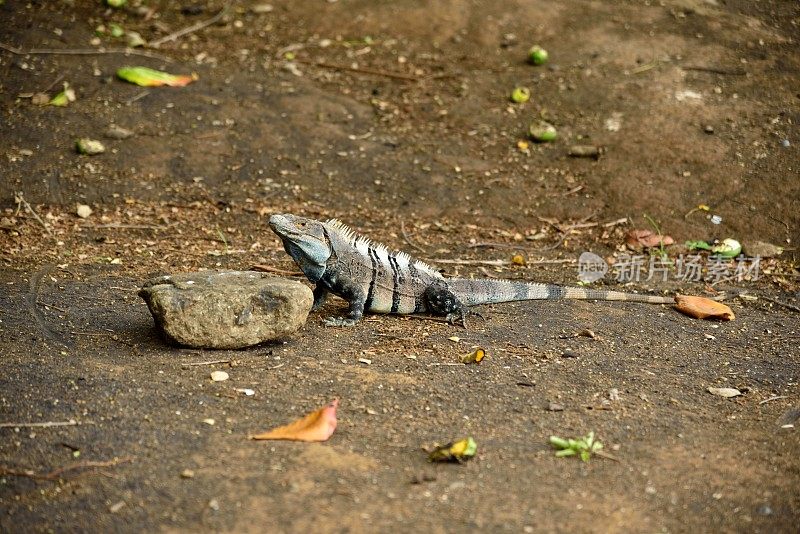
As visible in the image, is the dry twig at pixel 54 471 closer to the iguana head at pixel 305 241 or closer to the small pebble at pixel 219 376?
the small pebble at pixel 219 376

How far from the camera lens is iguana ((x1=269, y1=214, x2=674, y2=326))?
20.0 ft

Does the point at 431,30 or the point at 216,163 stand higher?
the point at 431,30

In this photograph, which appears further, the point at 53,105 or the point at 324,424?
the point at 53,105

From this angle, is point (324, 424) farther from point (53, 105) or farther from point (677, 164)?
point (53, 105)

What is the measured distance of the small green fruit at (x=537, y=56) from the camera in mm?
9802

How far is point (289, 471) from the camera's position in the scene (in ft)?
13.4

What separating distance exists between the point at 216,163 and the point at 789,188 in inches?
213

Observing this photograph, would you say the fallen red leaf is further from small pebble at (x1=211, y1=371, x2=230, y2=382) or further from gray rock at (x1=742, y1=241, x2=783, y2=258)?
small pebble at (x1=211, y1=371, x2=230, y2=382)

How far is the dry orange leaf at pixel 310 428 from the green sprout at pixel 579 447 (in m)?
1.10

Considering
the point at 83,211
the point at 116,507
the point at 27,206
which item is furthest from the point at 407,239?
the point at 116,507

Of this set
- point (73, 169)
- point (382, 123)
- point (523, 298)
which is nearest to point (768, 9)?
point (382, 123)

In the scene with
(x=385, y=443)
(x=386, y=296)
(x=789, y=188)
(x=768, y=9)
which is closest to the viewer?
(x=385, y=443)

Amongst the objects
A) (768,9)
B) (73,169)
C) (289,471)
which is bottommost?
(73,169)

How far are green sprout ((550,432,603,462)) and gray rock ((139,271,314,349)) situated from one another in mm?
1774
